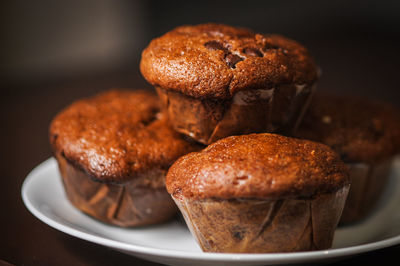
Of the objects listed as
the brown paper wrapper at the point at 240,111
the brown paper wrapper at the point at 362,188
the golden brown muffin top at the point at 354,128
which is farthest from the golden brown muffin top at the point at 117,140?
the brown paper wrapper at the point at 362,188

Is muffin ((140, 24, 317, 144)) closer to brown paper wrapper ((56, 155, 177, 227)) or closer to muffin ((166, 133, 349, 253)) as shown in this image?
muffin ((166, 133, 349, 253))

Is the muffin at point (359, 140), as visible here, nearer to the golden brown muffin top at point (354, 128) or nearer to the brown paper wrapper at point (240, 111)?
the golden brown muffin top at point (354, 128)

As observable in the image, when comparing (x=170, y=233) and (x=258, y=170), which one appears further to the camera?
(x=170, y=233)

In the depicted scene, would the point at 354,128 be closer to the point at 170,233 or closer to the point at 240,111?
the point at 240,111

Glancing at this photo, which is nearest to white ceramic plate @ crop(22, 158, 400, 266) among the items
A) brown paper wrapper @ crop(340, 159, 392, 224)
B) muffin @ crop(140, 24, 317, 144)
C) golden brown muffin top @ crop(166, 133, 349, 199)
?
brown paper wrapper @ crop(340, 159, 392, 224)

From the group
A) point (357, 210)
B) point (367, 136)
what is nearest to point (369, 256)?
point (357, 210)

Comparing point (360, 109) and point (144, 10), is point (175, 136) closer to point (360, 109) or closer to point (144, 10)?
point (360, 109)

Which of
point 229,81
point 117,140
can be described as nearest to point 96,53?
point 117,140
